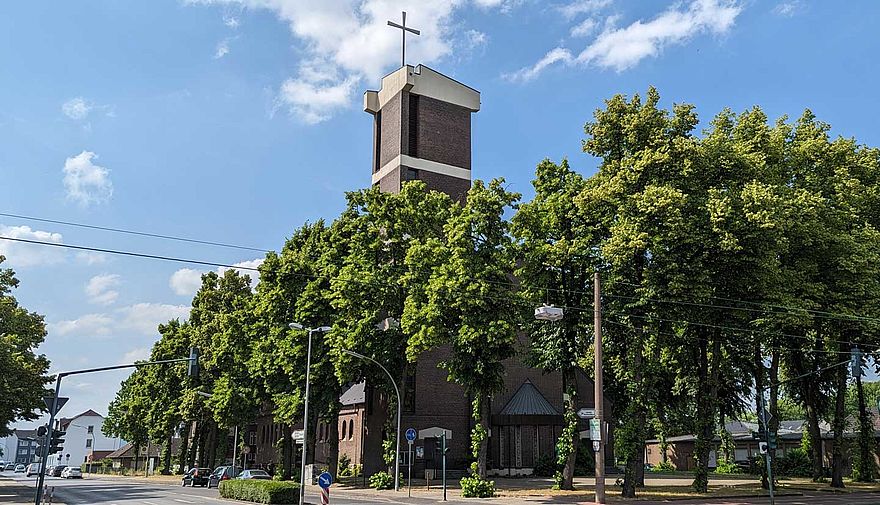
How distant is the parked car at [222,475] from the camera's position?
47.5m

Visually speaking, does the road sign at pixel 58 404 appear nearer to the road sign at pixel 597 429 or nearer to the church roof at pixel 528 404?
the road sign at pixel 597 429

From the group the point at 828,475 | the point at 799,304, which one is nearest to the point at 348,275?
the point at 799,304

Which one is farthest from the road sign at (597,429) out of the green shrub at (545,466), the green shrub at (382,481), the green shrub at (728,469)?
the green shrub at (728,469)

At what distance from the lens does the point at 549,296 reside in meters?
36.1

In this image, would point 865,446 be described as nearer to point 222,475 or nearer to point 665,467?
point 665,467

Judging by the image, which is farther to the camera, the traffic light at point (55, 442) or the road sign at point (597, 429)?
the traffic light at point (55, 442)

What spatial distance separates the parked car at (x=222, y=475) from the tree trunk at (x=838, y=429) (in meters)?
35.0

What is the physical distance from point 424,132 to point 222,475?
2791 cm

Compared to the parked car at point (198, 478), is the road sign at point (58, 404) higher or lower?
higher

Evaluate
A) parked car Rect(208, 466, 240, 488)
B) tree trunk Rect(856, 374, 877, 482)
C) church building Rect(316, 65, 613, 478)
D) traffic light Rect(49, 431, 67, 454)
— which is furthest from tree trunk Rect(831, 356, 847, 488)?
traffic light Rect(49, 431, 67, 454)

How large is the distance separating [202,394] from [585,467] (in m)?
28.4

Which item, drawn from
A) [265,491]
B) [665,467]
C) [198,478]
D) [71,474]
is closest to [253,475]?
[198,478]

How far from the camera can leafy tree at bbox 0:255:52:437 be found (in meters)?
41.8

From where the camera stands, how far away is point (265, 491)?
105 feet
